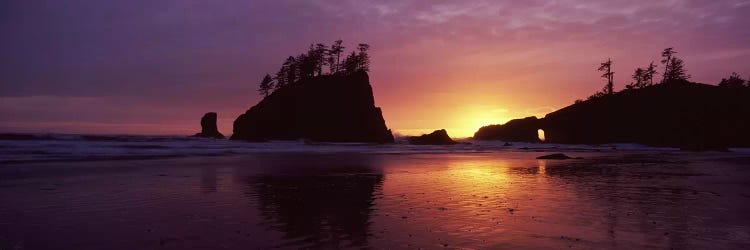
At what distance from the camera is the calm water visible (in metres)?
8.05

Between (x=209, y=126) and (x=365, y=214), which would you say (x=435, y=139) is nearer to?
(x=209, y=126)

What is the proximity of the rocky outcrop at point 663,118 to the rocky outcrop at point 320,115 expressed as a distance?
37889 mm

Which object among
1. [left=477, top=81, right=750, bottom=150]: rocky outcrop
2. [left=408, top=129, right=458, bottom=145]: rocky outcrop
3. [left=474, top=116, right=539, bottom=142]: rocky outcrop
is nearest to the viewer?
[left=477, top=81, right=750, bottom=150]: rocky outcrop

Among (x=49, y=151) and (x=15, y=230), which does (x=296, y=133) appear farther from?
(x=15, y=230)

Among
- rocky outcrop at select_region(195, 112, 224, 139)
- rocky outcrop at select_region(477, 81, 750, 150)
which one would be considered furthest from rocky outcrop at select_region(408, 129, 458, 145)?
rocky outcrop at select_region(195, 112, 224, 139)

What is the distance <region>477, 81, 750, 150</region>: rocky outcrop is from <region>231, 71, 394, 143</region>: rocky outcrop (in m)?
37.9

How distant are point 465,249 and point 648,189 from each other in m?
12.5

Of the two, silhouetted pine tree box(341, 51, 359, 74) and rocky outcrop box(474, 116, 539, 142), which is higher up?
silhouetted pine tree box(341, 51, 359, 74)

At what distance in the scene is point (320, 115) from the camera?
87625 mm

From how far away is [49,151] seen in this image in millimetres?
37656

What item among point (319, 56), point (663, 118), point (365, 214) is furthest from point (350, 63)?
point (365, 214)

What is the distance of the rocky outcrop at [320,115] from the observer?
86375 mm

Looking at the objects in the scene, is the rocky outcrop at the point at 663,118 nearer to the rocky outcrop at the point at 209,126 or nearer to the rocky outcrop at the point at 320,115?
the rocky outcrop at the point at 320,115

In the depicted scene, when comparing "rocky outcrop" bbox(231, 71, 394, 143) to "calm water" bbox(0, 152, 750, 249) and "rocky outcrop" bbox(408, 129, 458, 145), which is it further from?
"calm water" bbox(0, 152, 750, 249)
